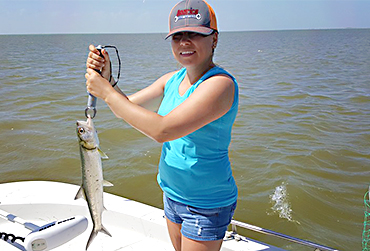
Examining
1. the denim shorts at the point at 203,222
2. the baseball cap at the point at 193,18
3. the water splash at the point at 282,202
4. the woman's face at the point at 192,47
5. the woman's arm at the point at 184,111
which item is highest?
the baseball cap at the point at 193,18

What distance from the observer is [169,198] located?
2.34 meters

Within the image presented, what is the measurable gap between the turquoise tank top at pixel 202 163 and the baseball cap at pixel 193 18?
25 centimetres

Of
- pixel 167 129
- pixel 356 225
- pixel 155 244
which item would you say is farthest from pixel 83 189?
pixel 356 225

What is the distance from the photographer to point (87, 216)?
404 cm

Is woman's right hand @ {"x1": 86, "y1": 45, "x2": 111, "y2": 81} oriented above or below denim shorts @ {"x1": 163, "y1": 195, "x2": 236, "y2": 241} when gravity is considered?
above

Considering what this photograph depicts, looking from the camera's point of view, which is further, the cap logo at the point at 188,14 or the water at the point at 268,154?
the water at the point at 268,154

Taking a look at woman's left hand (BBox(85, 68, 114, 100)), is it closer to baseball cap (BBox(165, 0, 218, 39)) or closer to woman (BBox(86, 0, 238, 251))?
woman (BBox(86, 0, 238, 251))

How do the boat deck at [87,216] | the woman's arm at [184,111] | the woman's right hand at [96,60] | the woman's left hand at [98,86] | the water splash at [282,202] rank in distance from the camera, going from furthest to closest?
the water splash at [282,202] → the boat deck at [87,216] → the woman's right hand at [96,60] → the woman's left hand at [98,86] → the woman's arm at [184,111]

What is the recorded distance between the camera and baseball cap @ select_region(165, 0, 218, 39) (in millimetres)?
2031

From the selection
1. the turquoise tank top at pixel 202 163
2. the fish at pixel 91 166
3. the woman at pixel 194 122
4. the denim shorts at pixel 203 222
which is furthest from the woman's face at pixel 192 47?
the denim shorts at pixel 203 222

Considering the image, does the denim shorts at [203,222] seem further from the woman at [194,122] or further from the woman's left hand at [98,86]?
the woman's left hand at [98,86]

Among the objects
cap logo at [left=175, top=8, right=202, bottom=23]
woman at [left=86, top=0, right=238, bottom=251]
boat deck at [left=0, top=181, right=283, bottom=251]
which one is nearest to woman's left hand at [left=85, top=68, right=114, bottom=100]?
woman at [left=86, top=0, right=238, bottom=251]

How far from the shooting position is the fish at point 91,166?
6.74 ft

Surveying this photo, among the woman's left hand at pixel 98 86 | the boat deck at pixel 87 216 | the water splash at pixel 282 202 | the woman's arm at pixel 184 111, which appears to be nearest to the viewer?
the woman's arm at pixel 184 111
